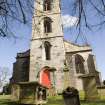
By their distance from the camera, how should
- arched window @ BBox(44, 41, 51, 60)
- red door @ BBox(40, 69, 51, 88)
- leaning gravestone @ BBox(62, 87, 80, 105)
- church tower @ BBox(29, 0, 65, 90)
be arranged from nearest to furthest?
1. leaning gravestone @ BBox(62, 87, 80, 105)
2. church tower @ BBox(29, 0, 65, 90)
3. red door @ BBox(40, 69, 51, 88)
4. arched window @ BBox(44, 41, 51, 60)

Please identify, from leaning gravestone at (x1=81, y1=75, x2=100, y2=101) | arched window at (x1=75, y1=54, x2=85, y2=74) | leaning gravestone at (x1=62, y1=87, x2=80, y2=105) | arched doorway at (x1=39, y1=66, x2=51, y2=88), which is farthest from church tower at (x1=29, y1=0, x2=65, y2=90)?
leaning gravestone at (x1=62, y1=87, x2=80, y2=105)

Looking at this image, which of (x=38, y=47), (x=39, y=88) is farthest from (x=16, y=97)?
(x=38, y=47)

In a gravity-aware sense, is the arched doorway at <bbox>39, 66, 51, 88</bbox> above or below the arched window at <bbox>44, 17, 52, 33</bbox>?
below

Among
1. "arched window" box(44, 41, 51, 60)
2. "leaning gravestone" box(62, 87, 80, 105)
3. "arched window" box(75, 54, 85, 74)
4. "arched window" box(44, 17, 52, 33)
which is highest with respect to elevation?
"arched window" box(44, 17, 52, 33)

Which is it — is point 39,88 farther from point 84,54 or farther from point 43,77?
point 84,54

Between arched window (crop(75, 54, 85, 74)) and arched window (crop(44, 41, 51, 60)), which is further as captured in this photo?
arched window (crop(44, 41, 51, 60))

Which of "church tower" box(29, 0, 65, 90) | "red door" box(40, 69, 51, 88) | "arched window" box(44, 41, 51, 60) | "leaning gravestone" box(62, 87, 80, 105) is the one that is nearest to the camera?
"leaning gravestone" box(62, 87, 80, 105)

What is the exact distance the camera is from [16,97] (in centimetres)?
1552

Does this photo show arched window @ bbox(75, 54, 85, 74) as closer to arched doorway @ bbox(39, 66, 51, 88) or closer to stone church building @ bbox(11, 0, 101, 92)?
stone church building @ bbox(11, 0, 101, 92)

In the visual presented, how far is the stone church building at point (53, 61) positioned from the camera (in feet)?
85.6

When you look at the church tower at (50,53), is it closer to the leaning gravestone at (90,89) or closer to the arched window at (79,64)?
the arched window at (79,64)

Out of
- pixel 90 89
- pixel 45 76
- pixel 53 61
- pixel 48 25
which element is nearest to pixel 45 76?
pixel 45 76

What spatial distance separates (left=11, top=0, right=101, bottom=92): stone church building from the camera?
26.1 meters

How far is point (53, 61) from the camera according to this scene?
87.9ft
